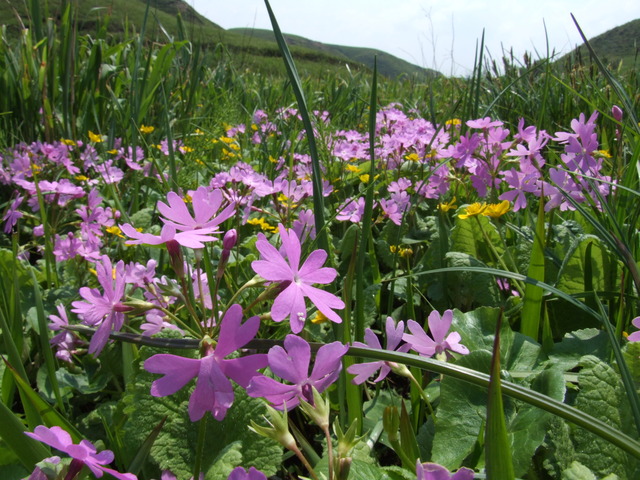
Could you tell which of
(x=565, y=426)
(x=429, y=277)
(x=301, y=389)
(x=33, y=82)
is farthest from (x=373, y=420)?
(x=33, y=82)

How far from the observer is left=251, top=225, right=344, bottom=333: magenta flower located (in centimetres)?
57

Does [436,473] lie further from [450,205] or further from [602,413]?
[450,205]

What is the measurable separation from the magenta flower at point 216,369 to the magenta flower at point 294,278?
0.04 metres

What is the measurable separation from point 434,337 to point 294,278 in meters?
0.28

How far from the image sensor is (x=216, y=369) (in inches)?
21.6

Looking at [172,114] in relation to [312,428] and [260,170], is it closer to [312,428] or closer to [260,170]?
[260,170]

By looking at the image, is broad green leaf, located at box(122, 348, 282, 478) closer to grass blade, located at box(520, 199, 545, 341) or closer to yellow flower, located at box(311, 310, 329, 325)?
yellow flower, located at box(311, 310, 329, 325)

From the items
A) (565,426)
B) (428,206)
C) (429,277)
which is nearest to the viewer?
(565,426)

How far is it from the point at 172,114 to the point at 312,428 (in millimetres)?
3266

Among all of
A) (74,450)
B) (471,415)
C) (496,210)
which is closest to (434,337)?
(471,415)

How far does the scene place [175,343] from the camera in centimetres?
58

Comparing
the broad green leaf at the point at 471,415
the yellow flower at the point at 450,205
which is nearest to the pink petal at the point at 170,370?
the broad green leaf at the point at 471,415

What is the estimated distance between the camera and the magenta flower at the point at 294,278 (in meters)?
0.57

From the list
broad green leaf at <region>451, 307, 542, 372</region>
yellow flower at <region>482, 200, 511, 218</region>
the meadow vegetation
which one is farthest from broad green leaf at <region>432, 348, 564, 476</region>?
yellow flower at <region>482, 200, 511, 218</region>
